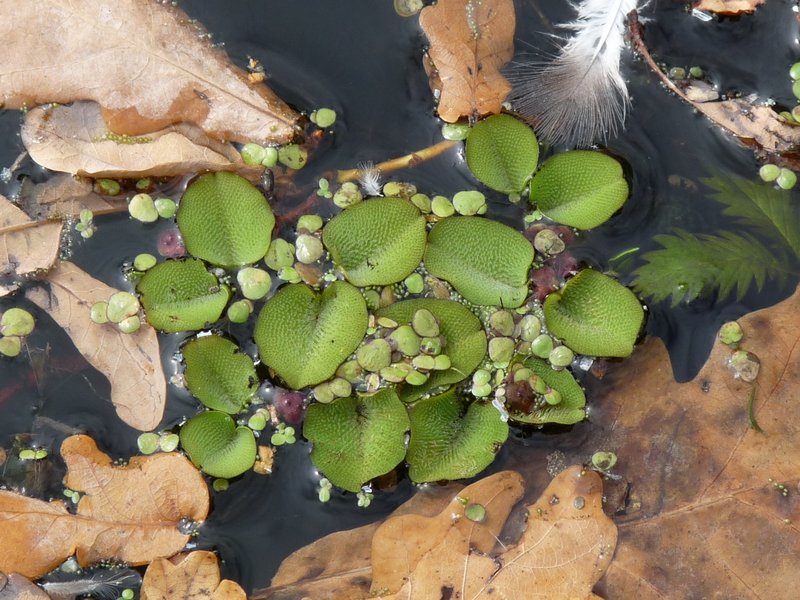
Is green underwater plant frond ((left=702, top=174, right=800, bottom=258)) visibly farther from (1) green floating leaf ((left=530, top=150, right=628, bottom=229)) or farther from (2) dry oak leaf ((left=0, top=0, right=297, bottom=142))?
(2) dry oak leaf ((left=0, top=0, right=297, bottom=142))

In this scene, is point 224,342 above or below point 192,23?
below

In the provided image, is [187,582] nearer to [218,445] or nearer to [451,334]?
[218,445]

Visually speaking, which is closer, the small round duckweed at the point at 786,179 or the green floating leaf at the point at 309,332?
the green floating leaf at the point at 309,332

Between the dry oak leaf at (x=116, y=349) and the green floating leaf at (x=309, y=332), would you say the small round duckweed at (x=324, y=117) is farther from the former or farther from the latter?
the dry oak leaf at (x=116, y=349)

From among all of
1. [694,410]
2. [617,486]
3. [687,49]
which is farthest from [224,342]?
[687,49]

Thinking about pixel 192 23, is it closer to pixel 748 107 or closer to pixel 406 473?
pixel 406 473

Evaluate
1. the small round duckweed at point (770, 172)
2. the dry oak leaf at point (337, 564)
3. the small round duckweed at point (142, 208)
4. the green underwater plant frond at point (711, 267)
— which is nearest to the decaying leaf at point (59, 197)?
the small round duckweed at point (142, 208)

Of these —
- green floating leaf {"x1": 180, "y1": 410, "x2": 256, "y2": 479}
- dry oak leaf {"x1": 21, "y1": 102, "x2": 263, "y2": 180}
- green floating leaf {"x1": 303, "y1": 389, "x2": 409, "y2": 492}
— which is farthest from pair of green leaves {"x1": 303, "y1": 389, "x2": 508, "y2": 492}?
dry oak leaf {"x1": 21, "y1": 102, "x2": 263, "y2": 180}
